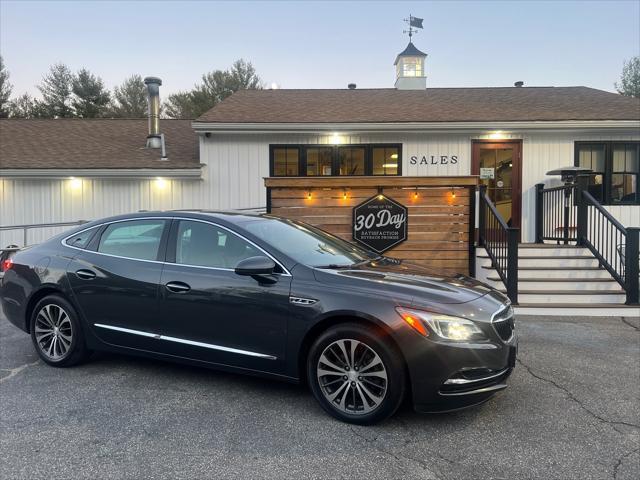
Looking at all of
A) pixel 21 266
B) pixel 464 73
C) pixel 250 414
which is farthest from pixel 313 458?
pixel 464 73

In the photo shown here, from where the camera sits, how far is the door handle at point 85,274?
414 centimetres

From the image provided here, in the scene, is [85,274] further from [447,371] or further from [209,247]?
[447,371]

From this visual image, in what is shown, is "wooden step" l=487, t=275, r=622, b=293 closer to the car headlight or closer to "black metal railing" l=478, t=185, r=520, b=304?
"black metal railing" l=478, t=185, r=520, b=304

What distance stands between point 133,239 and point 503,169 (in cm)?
910

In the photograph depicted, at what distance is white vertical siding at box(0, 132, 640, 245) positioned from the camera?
1083cm

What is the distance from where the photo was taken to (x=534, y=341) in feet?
18.1

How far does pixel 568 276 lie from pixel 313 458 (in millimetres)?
6837

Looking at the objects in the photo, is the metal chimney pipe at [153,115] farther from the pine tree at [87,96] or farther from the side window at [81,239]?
the pine tree at [87,96]

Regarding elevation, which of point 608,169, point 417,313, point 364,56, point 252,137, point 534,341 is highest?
point 364,56

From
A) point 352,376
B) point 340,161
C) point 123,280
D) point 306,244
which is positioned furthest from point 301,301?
point 340,161

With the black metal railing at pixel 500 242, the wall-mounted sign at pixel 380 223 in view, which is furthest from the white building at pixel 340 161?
the wall-mounted sign at pixel 380 223

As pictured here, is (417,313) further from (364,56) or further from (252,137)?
(364,56)

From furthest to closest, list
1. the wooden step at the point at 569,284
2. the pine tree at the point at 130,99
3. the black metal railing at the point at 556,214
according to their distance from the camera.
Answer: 1. the pine tree at the point at 130,99
2. the black metal railing at the point at 556,214
3. the wooden step at the point at 569,284

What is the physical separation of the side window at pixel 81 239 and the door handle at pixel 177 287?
1146 mm
